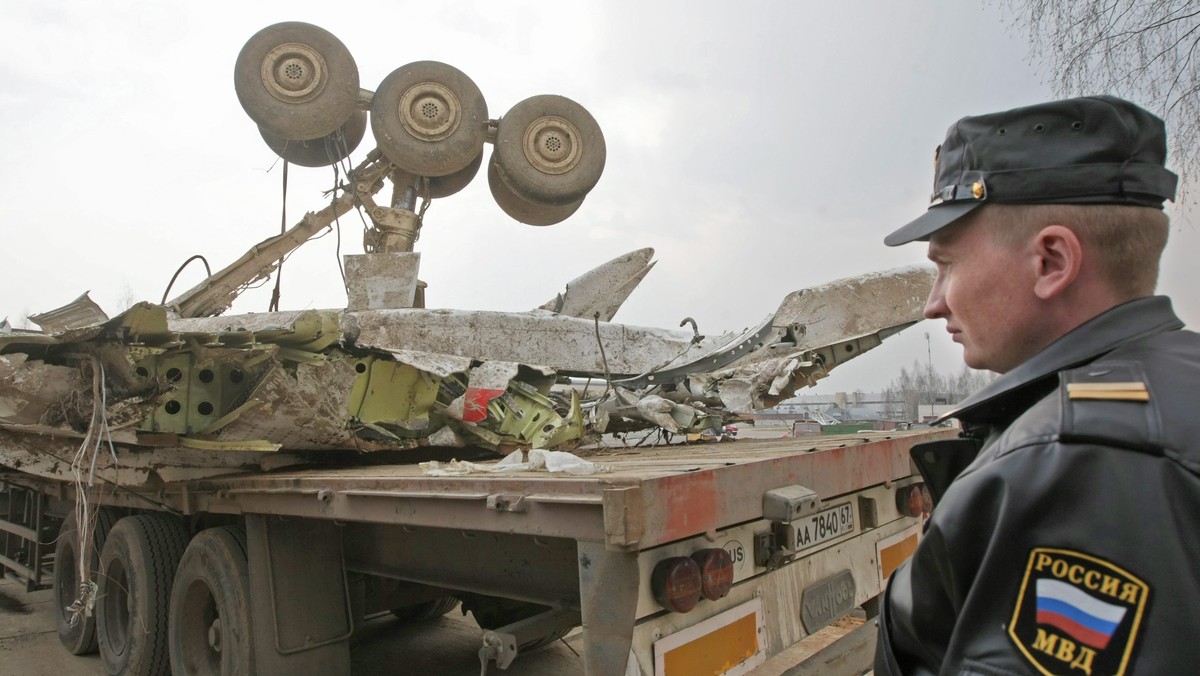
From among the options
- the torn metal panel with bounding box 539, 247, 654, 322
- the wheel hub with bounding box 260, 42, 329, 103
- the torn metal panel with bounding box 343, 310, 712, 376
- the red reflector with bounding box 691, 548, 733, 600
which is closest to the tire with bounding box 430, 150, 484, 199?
the wheel hub with bounding box 260, 42, 329, 103

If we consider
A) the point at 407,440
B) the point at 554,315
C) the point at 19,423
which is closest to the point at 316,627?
the point at 407,440

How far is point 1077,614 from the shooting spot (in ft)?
2.66

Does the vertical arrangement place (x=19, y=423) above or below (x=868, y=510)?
above

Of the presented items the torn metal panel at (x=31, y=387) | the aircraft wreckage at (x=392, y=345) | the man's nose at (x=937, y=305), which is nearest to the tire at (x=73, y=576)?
the aircraft wreckage at (x=392, y=345)

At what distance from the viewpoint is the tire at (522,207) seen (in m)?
9.12

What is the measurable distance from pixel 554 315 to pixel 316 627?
3.27 m

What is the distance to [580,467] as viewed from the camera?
2945 mm

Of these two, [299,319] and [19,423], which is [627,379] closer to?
[299,319]

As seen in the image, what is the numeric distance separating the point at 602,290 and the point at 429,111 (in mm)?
2753

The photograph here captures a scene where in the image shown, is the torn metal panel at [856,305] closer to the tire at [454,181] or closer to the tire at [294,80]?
the tire at [454,181]

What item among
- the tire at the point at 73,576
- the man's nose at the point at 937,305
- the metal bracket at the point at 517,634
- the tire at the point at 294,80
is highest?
the tire at the point at 294,80

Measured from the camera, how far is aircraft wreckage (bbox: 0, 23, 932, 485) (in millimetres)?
4039

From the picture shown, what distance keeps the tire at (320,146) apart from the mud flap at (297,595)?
18.2 ft

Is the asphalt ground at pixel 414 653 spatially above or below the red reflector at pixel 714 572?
below
